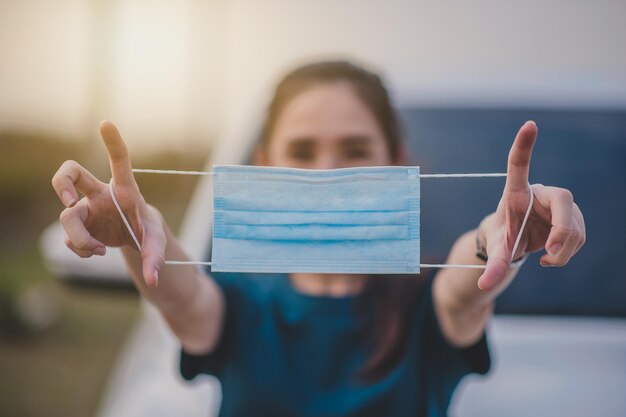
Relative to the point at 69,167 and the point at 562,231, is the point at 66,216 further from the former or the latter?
the point at 562,231

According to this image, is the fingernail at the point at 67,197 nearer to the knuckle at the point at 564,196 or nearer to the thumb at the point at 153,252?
the thumb at the point at 153,252

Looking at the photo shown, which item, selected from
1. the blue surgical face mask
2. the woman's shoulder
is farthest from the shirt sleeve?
the blue surgical face mask

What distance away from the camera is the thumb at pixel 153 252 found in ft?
3.70

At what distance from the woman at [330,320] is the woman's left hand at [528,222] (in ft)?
0.74

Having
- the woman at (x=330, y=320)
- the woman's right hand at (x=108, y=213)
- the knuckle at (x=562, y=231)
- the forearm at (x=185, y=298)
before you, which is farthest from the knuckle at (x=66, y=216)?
the knuckle at (x=562, y=231)

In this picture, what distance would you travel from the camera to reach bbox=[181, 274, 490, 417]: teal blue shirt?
1676 millimetres

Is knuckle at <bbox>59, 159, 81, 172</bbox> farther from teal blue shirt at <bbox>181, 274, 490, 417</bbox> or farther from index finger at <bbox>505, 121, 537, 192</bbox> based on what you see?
index finger at <bbox>505, 121, 537, 192</bbox>

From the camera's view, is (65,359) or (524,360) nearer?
(524,360)

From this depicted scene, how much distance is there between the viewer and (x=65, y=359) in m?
5.12

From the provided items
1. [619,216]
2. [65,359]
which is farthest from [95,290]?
[65,359]

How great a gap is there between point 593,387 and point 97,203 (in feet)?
4.12

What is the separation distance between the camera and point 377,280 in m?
1.88

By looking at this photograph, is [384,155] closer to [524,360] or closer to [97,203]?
[524,360]

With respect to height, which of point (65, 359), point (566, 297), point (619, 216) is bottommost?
point (65, 359)
